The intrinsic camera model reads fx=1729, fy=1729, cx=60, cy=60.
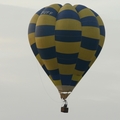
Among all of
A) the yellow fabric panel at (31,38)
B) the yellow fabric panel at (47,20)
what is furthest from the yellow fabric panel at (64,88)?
the yellow fabric panel at (47,20)

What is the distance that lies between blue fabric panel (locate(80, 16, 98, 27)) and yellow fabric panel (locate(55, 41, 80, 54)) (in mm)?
1567

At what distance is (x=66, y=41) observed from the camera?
121125 millimetres

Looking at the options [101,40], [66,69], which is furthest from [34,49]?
[101,40]

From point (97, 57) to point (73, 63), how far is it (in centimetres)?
250

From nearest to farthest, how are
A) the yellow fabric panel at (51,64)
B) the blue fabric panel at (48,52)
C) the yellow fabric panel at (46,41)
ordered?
the yellow fabric panel at (46,41)
the blue fabric panel at (48,52)
the yellow fabric panel at (51,64)

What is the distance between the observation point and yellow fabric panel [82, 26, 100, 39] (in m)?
121

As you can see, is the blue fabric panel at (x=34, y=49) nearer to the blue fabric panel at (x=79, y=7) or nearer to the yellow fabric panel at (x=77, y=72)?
the yellow fabric panel at (x=77, y=72)

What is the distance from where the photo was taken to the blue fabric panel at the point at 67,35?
121062 millimetres

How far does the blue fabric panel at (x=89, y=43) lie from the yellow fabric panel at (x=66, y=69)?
170cm

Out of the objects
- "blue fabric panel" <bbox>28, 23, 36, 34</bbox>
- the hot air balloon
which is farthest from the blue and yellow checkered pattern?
"blue fabric panel" <bbox>28, 23, 36, 34</bbox>

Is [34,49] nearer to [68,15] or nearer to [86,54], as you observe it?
[68,15]

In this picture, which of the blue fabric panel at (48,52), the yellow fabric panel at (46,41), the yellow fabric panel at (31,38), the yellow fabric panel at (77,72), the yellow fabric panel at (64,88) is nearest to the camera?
the yellow fabric panel at (46,41)

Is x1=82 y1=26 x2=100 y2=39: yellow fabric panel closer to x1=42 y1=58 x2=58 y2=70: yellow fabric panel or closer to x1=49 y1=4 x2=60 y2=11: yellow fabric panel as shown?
x1=49 y1=4 x2=60 y2=11: yellow fabric panel

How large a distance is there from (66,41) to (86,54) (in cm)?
181
